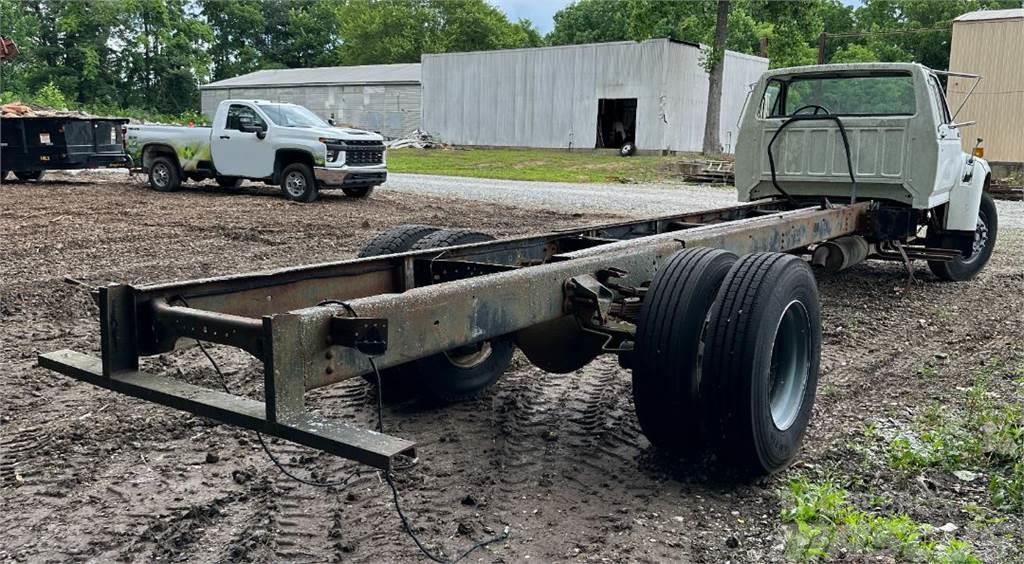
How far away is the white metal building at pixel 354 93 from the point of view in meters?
42.2

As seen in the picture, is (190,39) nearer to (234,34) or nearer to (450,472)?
(234,34)

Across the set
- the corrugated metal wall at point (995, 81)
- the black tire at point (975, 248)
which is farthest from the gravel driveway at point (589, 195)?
the corrugated metal wall at point (995, 81)

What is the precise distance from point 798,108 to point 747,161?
0.68 m

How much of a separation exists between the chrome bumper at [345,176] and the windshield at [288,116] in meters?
1.16

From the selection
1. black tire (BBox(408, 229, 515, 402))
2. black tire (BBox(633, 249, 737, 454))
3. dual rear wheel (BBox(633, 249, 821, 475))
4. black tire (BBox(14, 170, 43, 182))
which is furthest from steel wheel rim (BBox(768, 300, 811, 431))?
black tire (BBox(14, 170, 43, 182))

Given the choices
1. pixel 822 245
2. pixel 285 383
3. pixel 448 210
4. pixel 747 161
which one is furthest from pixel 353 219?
→ pixel 285 383

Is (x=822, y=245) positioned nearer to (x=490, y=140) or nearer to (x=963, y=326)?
(x=963, y=326)

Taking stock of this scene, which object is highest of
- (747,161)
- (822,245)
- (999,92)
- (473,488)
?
(999,92)

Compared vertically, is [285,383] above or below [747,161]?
below

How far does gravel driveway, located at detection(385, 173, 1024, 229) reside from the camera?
650 inches

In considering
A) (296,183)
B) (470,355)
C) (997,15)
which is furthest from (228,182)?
(997,15)

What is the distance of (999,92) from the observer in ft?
89.6

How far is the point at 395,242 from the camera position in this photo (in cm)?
520

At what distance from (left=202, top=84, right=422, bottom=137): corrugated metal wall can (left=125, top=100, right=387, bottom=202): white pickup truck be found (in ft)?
80.5
